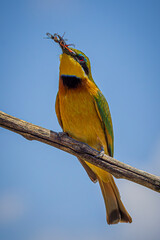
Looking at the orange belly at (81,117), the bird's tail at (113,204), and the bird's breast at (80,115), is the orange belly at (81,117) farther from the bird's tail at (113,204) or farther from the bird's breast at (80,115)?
the bird's tail at (113,204)

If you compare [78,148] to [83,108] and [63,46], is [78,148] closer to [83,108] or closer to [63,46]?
[83,108]

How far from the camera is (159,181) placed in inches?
137

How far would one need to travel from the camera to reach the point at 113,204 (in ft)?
14.3

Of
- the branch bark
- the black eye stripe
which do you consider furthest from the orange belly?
the black eye stripe

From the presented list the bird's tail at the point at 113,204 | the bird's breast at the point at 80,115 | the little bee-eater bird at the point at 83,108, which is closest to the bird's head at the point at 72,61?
the little bee-eater bird at the point at 83,108

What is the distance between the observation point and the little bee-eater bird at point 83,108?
400 cm

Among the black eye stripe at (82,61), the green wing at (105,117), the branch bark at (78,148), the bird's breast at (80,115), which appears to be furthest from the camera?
the black eye stripe at (82,61)

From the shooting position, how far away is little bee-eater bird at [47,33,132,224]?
400cm

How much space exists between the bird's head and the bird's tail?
6.14 ft

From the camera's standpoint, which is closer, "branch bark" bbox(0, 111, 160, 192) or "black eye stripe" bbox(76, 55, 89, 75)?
"branch bark" bbox(0, 111, 160, 192)

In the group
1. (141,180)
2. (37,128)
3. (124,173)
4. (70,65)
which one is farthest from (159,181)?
(70,65)

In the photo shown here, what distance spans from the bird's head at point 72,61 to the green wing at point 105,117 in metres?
0.46

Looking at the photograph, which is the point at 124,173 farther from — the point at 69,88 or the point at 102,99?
the point at 69,88

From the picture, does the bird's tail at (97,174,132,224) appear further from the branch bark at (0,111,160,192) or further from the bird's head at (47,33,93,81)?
the bird's head at (47,33,93,81)
